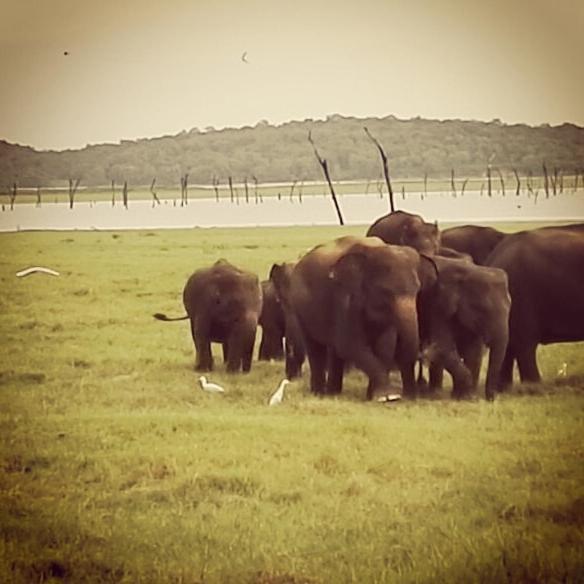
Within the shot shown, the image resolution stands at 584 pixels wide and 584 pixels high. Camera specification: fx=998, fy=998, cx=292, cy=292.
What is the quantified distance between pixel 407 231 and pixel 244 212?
32cm

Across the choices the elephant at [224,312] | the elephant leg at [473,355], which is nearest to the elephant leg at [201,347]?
the elephant at [224,312]

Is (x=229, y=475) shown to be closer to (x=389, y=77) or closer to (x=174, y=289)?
(x=174, y=289)

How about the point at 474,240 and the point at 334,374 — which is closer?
the point at 334,374

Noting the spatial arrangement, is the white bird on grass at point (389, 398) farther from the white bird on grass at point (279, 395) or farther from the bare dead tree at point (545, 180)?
the bare dead tree at point (545, 180)

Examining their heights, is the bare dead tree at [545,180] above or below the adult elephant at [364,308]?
above

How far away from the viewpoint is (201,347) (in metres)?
1.89

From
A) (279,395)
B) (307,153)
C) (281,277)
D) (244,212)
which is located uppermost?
(307,153)

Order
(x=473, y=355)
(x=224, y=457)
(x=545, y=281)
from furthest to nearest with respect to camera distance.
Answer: (x=545, y=281)
(x=473, y=355)
(x=224, y=457)

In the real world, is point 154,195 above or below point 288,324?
above

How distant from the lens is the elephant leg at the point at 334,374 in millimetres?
1874

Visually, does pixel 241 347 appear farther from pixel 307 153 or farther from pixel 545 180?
pixel 545 180

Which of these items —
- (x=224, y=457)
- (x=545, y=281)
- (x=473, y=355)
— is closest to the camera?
(x=224, y=457)

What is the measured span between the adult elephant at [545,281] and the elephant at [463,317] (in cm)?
4

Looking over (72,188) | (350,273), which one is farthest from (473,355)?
(72,188)
